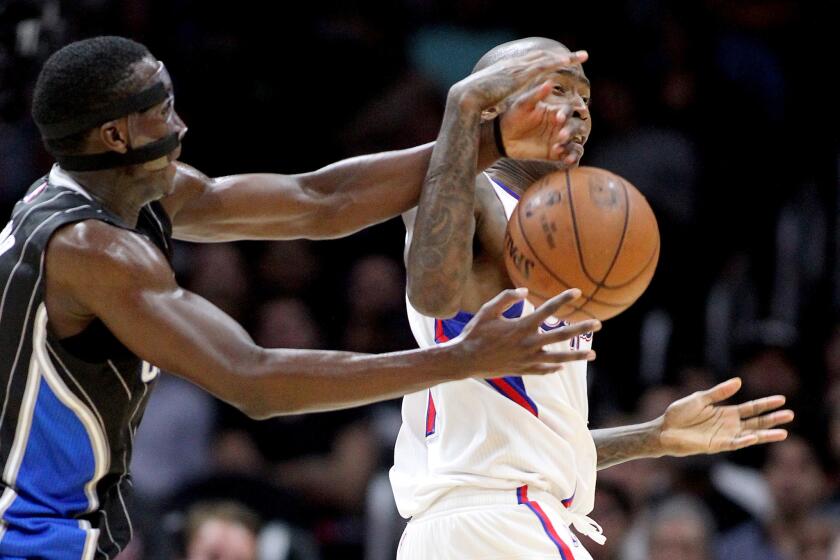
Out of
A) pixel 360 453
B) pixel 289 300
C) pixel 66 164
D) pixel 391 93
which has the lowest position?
pixel 360 453

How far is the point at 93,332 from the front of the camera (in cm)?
388

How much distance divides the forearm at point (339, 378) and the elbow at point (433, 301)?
0.56 meters

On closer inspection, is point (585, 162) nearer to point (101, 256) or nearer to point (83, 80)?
point (83, 80)

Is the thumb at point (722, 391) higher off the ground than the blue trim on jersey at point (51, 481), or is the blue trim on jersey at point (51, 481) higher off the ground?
the blue trim on jersey at point (51, 481)

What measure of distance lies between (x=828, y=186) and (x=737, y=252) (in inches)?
27.9

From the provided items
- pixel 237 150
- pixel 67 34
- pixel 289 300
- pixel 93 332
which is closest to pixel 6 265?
pixel 93 332

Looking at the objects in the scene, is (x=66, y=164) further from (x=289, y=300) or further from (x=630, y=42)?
(x=630, y=42)

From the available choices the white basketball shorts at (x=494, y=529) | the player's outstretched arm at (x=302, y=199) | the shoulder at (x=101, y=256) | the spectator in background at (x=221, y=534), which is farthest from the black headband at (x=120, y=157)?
the spectator in background at (x=221, y=534)

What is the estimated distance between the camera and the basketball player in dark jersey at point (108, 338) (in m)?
3.70

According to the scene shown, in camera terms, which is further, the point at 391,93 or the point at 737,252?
the point at 391,93

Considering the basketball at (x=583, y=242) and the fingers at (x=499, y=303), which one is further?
the basketball at (x=583, y=242)

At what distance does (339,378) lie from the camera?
372 cm

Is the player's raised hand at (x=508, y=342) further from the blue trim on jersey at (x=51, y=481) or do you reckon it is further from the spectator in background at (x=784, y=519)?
the spectator in background at (x=784, y=519)

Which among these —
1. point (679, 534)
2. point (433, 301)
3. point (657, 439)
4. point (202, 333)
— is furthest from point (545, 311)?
Answer: point (679, 534)
